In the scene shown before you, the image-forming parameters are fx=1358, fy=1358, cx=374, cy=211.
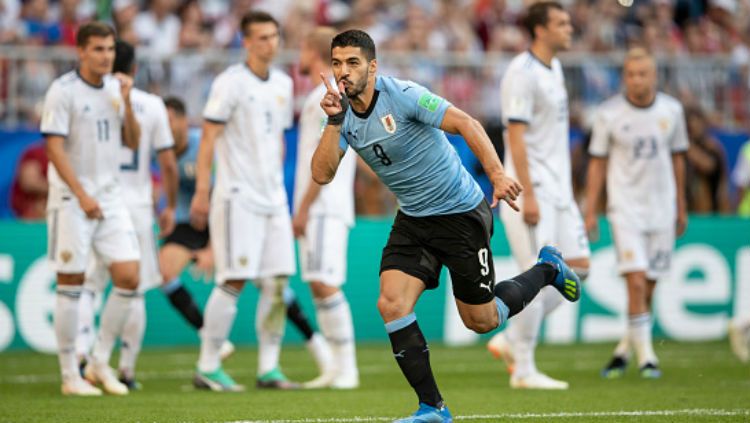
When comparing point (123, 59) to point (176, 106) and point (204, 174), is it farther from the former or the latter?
point (176, 106)

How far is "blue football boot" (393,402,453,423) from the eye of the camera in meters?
7.79

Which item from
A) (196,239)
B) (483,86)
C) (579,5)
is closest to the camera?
(196,239)

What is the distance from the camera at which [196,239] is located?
13.8 meters

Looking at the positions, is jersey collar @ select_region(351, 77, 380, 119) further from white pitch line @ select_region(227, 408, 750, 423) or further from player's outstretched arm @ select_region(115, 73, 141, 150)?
player's outstretched arm @ select_region(115, 73, 141, 150)

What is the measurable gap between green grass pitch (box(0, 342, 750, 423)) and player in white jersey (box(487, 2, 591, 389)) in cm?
64

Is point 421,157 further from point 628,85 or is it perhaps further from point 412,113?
point 628,85

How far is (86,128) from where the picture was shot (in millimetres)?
10805

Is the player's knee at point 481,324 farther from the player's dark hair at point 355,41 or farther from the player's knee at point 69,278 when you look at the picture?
the player's knee at point 69,278

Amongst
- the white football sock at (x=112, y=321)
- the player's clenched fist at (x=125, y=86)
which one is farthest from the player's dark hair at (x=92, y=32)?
the white football sock at (x=112, y=321)

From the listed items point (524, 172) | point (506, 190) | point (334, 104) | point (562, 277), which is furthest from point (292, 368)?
point (506, 190)

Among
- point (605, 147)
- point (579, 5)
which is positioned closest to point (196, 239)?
point (605, 147)

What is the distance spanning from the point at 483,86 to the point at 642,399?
367 inches

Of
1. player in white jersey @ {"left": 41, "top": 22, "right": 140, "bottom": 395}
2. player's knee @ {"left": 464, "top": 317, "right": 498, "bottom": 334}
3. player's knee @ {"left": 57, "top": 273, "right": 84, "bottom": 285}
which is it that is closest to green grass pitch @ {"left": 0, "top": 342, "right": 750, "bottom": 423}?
player's knee @ {"left": 464, "top": 317, "right": 498, "bottom": 334}

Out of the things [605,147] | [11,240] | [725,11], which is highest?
[725,11]
